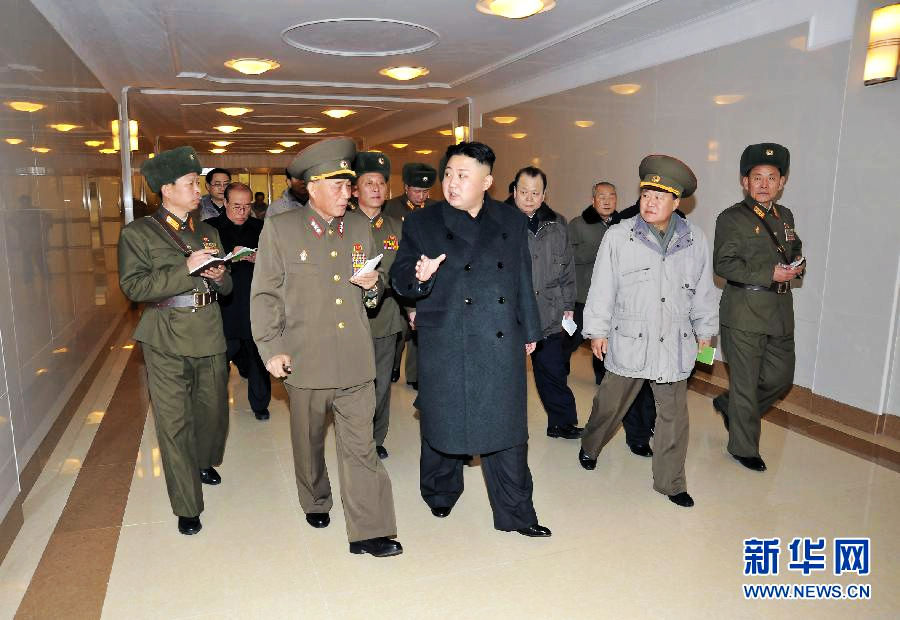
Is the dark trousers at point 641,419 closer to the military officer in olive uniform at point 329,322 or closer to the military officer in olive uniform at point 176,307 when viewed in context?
the military officer in olive uniform at point 329,322

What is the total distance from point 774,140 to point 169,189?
464cm

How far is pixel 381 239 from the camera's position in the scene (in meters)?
3.98

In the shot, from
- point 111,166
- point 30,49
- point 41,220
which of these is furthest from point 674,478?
point 111,166

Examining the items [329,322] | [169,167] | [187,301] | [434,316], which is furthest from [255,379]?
[434,316]

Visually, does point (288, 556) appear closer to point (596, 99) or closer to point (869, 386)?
point (869, 386)

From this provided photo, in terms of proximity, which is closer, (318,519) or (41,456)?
(318,519)

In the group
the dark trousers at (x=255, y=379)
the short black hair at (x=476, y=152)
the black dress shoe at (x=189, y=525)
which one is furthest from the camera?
the dark trousers at (x=255, y=379)

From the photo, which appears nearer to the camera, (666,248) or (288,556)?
(288,556)

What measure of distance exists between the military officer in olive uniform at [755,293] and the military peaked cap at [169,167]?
3.08 meters

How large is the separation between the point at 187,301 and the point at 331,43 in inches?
192

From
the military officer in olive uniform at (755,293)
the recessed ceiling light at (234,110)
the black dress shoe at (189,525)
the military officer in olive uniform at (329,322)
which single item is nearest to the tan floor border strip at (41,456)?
the black dress shoe at (189,525)

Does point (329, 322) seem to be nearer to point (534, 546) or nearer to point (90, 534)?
point (534, 546)

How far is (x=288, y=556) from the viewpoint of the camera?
9.91ft

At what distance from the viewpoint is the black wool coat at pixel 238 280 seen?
482 centimetres
